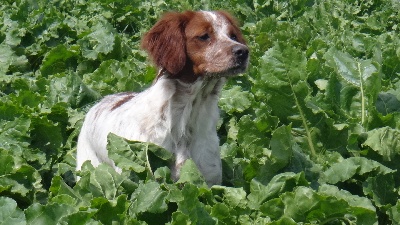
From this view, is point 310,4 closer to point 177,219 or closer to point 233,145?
point 233,145

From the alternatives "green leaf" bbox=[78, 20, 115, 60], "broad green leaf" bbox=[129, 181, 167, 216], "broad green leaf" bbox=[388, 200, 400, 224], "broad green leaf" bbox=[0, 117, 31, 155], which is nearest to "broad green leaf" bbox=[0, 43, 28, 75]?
"green leaf" bbox=[78, 20, 115, 60]

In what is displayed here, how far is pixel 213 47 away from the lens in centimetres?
547

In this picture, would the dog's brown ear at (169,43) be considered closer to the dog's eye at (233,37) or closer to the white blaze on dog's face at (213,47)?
the white blaze on dog's face at (213,47)

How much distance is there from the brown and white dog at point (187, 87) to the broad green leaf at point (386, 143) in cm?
93

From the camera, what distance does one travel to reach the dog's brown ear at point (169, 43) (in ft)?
17.9

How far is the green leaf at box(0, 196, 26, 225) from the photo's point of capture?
14.7 ft

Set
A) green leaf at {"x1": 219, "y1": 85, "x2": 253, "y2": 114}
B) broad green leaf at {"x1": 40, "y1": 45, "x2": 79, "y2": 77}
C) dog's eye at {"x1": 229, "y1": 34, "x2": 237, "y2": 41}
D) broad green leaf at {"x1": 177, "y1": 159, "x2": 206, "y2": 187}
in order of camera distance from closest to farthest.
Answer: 1. broad green leaf at {"x1": 177, "y1": 159, "x2": 206, "y2": 187}
2. dog's eye at {"x1": 229, "y1": 34, "x2": 237, "y2": 41}
3. green leaf at {"x1": 219, "y1": 85, "x2": 253, "y2": 114}
4. broad green leaf at {"x1": 40, "y1": 45, "x2": 79, "y2": 77}

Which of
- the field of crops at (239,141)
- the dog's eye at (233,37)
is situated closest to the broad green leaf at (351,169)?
the field of crops at (239,141)

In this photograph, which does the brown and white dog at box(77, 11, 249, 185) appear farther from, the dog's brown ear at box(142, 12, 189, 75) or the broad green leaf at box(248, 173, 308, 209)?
the broad green leaf at box(248, 173, 308, 209)

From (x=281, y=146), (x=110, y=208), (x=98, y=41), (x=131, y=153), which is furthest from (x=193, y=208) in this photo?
(x=98, y=41)

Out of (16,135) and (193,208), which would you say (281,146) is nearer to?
(193,208)

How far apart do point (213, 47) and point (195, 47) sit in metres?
0.13

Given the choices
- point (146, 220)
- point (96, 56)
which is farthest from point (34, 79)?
point (146, 220)

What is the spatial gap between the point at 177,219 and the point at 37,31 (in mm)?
4887
